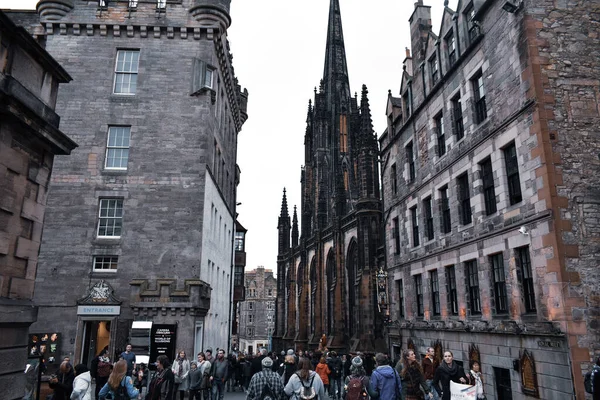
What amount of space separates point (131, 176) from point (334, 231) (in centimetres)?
→ 2946

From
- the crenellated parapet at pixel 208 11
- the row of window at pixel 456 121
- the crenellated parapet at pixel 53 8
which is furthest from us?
the crenellated parapet at pixel 208 11

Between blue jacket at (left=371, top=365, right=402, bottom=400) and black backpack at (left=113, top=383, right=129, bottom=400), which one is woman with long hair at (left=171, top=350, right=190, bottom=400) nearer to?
black backpack at (left=113, top=383, right=129, bottom=400)

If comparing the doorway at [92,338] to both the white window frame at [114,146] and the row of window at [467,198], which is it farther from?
the row of window at [467,198]

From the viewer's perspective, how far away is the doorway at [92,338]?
754 inches

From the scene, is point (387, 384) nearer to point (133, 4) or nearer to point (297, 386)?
point (297, 386)

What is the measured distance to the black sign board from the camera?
59.5ft

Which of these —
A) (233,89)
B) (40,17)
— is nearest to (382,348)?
(233,89)

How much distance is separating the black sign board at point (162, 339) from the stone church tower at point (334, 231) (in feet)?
69.5

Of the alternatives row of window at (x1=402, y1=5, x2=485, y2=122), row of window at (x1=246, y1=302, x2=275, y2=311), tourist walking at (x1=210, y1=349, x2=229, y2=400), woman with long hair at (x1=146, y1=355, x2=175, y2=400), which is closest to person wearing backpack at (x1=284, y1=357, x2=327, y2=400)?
woman with long hair at (x1=146, y1=355, x2=175, y2=400)

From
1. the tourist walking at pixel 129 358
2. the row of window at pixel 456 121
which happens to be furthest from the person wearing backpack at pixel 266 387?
the row of window at pixel 456 121

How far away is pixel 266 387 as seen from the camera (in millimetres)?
7891

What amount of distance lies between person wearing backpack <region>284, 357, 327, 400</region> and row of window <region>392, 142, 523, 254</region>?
29.2 ft

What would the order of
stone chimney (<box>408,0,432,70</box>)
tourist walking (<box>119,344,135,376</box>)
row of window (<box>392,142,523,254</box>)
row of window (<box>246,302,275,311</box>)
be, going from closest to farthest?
1. tourist walking (<box>119,344,135,376</box>)
2. row of window (<box>392,142,523,254</box>)
3. stone chimney (<box>408,0,432,70</box>)
4. row of window (<box>246,302,275,311</box>)

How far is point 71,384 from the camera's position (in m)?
9.40
